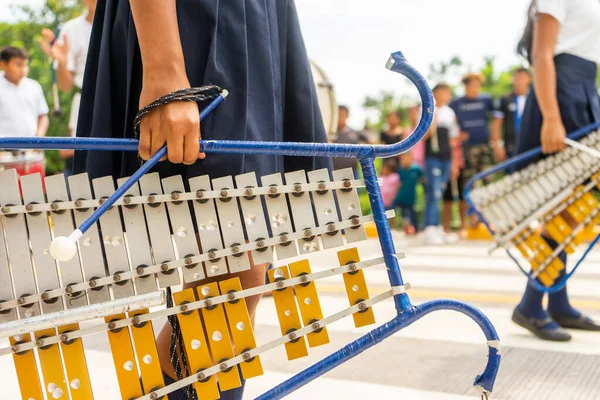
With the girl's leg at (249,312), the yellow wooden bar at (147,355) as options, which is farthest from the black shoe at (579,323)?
the yellow wooden bar at (147,355)

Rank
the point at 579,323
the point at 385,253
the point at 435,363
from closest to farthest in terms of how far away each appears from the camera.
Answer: the point at 385,253
the point at 435,363
the point at 579,323

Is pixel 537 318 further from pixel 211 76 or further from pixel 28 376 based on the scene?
pixel 28 376

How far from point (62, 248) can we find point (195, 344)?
0.41m

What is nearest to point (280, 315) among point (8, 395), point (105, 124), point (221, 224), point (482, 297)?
point (221, 224)

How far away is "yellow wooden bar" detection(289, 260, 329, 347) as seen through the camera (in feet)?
5.60

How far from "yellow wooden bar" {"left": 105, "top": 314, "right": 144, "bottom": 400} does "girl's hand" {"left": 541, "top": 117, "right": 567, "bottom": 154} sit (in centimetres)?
237

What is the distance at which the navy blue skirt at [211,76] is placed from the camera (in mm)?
1675

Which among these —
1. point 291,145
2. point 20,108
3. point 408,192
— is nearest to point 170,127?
point 291,145

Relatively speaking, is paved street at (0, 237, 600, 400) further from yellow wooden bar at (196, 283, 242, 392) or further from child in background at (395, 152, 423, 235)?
child in background at (395, 152, 423, 235)

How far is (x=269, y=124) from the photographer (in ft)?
5.95

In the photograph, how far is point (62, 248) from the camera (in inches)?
54.6

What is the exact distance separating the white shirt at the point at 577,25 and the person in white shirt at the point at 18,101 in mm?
4591

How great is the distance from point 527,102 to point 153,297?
8.63ft

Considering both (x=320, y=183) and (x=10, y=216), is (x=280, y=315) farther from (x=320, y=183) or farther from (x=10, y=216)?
(x=10, y=216)
